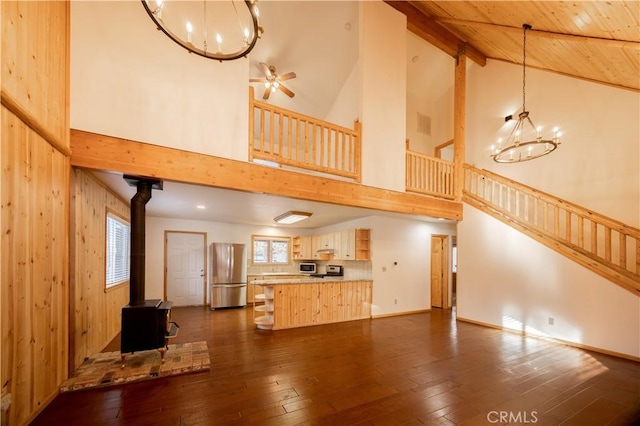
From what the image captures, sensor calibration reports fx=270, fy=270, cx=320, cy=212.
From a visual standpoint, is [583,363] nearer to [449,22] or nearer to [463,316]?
[463,316]

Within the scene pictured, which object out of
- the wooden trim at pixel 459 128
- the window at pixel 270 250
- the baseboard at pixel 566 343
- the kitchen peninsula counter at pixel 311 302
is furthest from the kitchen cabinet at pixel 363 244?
the window at pixel 270 250

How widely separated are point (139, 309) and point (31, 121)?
222 centimetres

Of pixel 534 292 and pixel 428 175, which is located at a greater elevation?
pixel 428 175

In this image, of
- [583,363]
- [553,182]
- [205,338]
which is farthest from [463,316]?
[205,338]

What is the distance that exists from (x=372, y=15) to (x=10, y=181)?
576 cm

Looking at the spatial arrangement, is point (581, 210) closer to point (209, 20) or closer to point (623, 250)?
point (623, 250)

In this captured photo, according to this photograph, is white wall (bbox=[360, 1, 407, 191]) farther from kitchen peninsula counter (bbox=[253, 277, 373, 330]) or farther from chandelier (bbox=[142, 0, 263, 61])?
kitchen peninsula counter (bbox=[253, 277, 373, 330])

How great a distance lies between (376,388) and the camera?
2914 millimetres

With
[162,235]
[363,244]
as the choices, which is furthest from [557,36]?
[162,235]

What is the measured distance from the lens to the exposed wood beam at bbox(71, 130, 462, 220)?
3.03 metres

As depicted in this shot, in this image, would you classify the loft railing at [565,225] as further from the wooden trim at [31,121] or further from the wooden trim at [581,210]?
the wooden trim at [31,121]

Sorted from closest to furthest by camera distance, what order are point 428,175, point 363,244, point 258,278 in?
point 428,175 → point 363,244 → point 258,278

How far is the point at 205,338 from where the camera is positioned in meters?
4.55

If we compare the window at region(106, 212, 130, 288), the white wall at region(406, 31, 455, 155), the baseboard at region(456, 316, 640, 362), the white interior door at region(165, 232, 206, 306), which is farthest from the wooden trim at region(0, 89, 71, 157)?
the white wall at region(406, 31, 455, 155)
